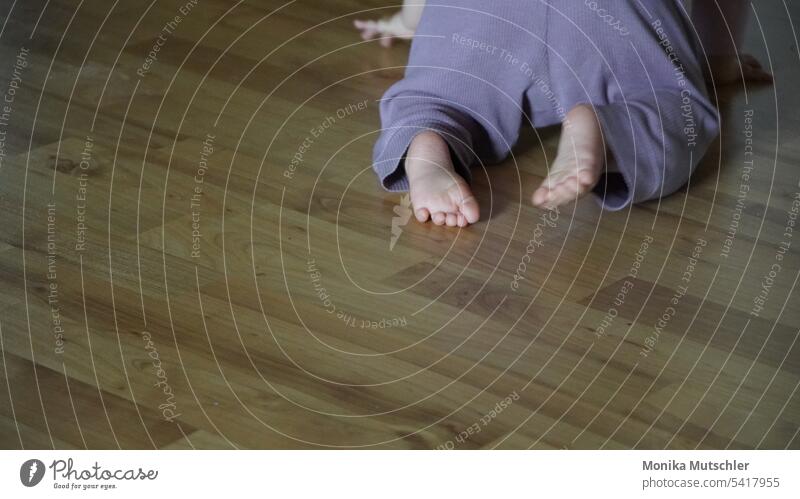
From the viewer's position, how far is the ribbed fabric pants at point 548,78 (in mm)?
826

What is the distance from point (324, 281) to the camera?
2.26 feet

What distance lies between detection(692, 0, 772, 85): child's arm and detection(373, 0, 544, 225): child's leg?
7.8 inches

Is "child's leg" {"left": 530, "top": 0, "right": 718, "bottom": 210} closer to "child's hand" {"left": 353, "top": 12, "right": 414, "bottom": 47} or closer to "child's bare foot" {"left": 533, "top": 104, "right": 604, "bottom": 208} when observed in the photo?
"child's bare foot" {"left": 533, "top": 104, "right": 604, "bottom": 208}

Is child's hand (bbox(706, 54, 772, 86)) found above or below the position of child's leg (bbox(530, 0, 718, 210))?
above

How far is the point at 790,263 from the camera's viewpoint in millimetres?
751

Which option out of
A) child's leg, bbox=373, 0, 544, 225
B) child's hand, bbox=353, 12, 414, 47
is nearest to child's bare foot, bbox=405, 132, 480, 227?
child's leg, bbox=373, 0, 544, 225

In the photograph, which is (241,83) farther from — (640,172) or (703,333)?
(703,333)

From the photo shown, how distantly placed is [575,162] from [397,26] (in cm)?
32
